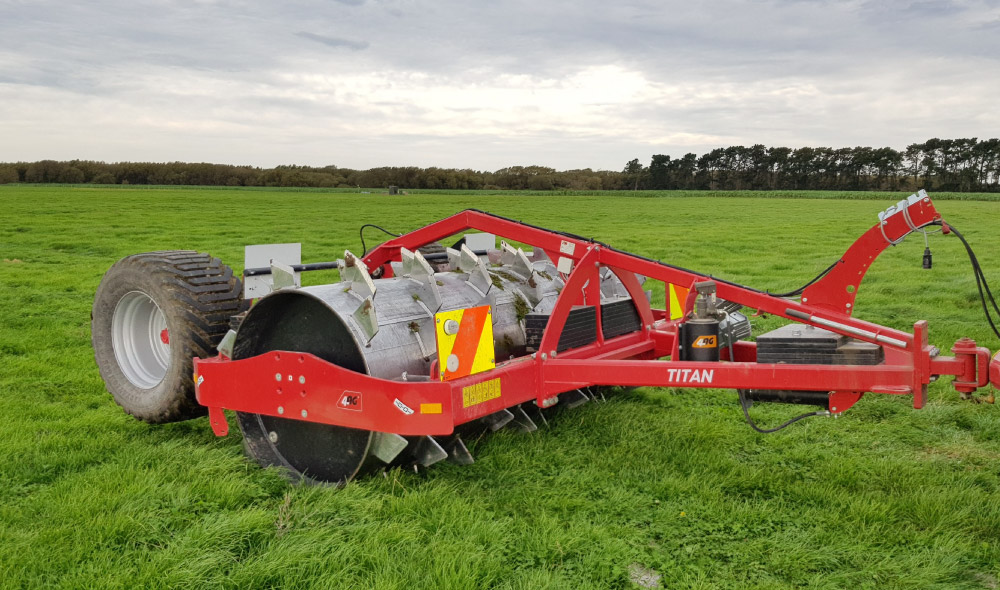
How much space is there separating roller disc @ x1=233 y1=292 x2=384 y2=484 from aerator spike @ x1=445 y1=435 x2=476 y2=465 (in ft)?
1.65

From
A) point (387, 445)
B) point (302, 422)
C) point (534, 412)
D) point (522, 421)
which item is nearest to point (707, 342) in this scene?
point (522, 421)

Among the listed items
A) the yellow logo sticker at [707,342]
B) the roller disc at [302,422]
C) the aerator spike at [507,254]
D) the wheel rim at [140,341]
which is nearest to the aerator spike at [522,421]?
the aerator spike at [507,254]

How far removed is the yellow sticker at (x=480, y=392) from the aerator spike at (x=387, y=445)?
0.46 m

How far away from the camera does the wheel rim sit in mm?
5746

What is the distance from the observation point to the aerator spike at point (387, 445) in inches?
165

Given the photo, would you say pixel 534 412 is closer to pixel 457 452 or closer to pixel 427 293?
pixel 457 452

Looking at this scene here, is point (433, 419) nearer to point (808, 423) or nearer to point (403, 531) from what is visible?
point (403, 531)

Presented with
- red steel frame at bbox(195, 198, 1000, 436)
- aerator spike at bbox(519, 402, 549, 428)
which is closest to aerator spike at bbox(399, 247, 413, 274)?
red steel frame at bbox(195, 198, 1000, 436)

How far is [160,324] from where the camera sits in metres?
5.81

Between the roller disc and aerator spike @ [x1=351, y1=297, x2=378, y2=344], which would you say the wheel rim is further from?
aerator spike @ [x1=351, y1=297, x2=378, y2=344]

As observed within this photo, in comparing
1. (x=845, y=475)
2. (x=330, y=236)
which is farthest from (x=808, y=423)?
(x=330, y=236)

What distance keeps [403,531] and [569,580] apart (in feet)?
2.73

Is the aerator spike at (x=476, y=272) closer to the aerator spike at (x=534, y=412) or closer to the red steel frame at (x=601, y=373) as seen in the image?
the red steel frame at (x=601, y=373)

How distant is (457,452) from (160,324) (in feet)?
8.61
